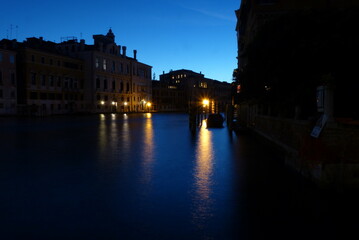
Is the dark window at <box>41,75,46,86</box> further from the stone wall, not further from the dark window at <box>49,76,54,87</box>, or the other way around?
the stone wall

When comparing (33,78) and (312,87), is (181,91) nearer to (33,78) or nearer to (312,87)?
(33,78)

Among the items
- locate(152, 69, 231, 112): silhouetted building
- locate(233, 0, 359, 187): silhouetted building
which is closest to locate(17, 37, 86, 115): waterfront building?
locate(152, 69, 231, 112): silhouetted building

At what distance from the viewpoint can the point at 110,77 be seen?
78688mm

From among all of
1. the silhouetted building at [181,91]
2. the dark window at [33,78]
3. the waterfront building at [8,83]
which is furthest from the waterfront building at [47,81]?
the silhouetted building at [181,91]

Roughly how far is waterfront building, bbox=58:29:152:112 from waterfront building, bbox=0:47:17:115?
19.4 m

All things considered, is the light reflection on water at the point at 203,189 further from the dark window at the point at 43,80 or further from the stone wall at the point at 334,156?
the dark window at the point at 43,80

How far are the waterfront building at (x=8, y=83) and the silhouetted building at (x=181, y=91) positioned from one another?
56.6m

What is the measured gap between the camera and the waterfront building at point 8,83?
5109 centimetres

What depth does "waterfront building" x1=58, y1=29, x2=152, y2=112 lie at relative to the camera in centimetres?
7169

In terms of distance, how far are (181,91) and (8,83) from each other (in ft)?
239

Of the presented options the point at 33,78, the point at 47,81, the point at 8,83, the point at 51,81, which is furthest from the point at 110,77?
the point at 8,83

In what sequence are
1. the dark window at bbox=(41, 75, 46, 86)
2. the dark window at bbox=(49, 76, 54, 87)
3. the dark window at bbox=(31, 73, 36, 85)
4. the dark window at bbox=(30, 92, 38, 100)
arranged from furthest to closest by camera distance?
the dark window at bbox=(49, 76, 54, 87) → the dark window at bbox=(41, 75, 46, 86) → the dark window at bbox=(31, 73, 36, 85) → the dark window at bbox=(30, 92, 38, 100)

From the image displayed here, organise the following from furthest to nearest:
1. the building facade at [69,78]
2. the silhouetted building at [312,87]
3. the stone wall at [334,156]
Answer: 1. the building facade at [69,78]
2. the silhouetted building at [312,87]
3. the stone wall at [334,156]

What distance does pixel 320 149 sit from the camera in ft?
26.4
